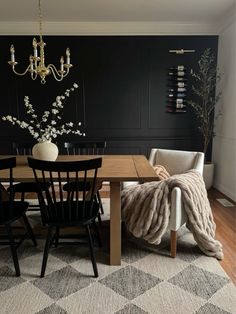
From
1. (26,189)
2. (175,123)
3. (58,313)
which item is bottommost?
(58,313)

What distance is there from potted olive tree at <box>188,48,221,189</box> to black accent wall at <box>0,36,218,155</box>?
13cm

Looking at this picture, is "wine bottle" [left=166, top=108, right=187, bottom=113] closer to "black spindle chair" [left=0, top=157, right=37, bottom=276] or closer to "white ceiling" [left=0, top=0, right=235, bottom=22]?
"white ceiling" [left=0, top=0, right=235, bottom=22]

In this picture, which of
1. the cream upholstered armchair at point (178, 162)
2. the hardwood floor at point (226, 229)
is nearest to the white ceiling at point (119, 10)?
the cream upholstered armchair at point (178, 162)

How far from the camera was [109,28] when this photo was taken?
420 cm

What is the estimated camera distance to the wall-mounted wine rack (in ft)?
14.1

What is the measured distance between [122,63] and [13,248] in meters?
3.34

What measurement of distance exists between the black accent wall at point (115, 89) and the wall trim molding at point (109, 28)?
81mm

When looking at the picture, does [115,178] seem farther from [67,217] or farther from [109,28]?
[109,28]

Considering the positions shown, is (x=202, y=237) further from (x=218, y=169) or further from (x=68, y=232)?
(x=218, y=169)

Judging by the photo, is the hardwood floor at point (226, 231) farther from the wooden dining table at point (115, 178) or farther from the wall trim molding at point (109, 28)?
the wall trim molding at point (109, 28)

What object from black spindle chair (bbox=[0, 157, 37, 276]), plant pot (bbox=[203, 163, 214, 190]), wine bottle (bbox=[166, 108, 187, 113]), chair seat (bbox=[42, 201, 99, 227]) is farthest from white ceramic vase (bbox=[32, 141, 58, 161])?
plant pot (bbox=[203, 163, 214, 190])

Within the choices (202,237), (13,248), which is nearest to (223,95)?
(202,237)

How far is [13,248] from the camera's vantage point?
1.98 meters

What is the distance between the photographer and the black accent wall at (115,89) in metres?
4.25
